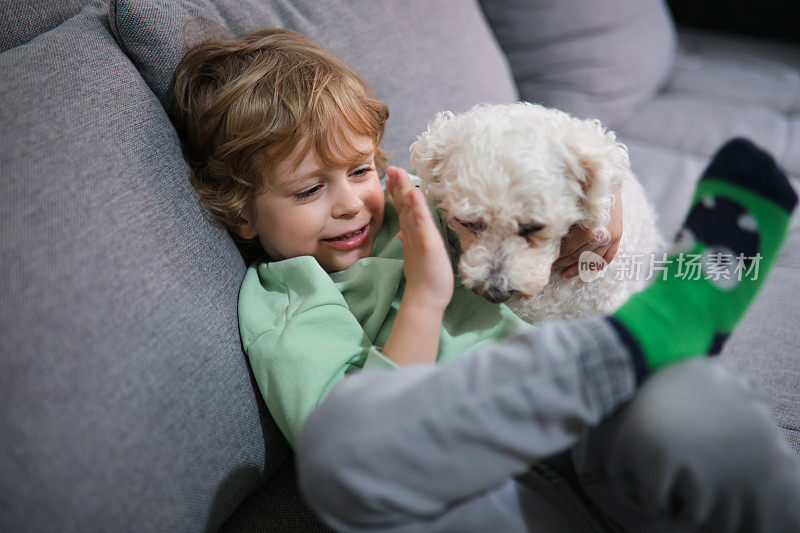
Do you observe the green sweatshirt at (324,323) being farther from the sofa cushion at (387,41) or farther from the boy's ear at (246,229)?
the sofa cushion at (387,41)

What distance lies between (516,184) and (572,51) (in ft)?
3.81

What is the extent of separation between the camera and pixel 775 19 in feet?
9.49

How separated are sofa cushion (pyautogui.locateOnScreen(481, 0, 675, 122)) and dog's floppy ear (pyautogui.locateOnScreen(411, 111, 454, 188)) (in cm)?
95

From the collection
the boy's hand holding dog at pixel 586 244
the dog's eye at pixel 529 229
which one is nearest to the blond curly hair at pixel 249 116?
the dog's eye at pixel 529 229

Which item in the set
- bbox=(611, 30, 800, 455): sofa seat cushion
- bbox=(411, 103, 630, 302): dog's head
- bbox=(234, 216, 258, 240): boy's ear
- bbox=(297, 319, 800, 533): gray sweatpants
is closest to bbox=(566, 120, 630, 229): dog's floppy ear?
bbox=(411, 103, 630, 302): dog's head

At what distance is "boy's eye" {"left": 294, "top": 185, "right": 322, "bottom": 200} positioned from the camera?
3.28 feet

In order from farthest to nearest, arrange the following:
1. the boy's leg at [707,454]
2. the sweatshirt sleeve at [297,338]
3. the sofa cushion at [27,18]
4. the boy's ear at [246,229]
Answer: the boy's ear at [246,229]
the sofa cushion at [27,18]
the sweatshirt sleeve at [297,338]
the boy's leg at [707,454]

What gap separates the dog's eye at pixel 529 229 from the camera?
0.92 m

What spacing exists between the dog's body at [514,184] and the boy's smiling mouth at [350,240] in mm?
161

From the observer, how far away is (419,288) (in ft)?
2.93

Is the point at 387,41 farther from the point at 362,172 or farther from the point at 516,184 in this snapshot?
the point at 516,184

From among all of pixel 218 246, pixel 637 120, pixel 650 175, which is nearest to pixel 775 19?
pixel 637 120

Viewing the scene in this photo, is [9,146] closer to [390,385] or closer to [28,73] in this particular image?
[28,73]

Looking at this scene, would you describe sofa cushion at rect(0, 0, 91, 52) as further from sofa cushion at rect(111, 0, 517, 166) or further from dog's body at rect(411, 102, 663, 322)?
dog's body at rect(411, 102, 663, 322)
